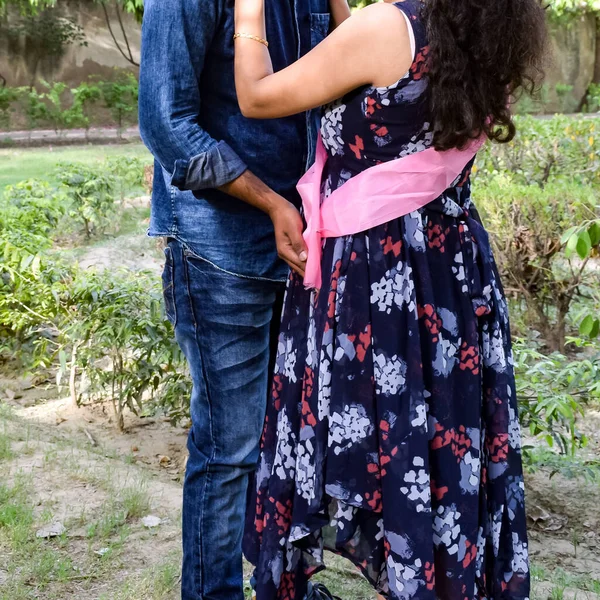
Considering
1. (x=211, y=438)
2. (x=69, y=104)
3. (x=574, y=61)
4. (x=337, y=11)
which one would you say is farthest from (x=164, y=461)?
(x=574, y=61)

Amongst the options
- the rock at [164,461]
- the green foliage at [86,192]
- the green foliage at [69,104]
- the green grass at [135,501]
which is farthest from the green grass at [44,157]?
the green grass at [135,501]

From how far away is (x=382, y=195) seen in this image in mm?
1821

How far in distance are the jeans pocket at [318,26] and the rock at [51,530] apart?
1.73 m

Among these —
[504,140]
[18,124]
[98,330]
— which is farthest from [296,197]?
[18,124]

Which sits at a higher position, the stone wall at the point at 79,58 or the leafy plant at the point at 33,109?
the stone wall at the point at 79,58

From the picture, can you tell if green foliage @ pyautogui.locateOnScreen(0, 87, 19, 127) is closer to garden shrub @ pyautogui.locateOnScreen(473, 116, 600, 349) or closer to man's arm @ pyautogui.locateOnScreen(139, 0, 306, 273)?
garden shrub @ pyautogui.locateOnScreen(473, 116, 600, 349)

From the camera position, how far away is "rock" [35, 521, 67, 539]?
9.25 ft

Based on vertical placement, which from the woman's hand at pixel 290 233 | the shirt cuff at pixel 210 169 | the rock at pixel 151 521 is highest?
the shirt cuff at pixel 210 169

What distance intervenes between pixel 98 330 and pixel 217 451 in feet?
6.41

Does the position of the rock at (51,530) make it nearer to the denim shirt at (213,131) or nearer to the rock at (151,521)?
the rock at (151,521)

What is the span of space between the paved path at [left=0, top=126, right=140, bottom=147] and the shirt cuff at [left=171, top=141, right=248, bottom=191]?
42.2 feet

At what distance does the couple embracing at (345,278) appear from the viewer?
1.74m

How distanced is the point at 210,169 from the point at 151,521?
153cm

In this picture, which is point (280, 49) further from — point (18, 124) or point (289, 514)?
point (18, 124)
